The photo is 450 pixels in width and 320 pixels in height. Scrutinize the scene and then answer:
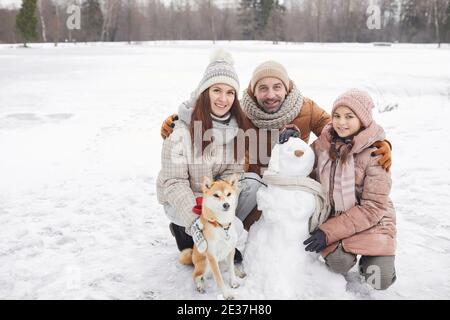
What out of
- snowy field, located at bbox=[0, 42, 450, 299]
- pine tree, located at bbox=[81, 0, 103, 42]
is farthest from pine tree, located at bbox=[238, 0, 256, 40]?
snowy field, located at bbox=[0, 42, 450, 299]

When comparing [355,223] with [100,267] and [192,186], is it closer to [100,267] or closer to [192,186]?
[192,186]

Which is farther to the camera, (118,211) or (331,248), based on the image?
(118,211)

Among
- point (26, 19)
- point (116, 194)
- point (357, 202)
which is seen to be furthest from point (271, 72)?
point (26, 19)

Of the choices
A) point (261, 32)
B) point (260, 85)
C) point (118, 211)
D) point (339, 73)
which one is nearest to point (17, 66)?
point (339, 73)

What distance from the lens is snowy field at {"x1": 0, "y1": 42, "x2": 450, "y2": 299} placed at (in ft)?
9.58

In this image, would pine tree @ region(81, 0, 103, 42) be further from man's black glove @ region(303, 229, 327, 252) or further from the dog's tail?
man's black glove @ region(303, 229, 327, 252)

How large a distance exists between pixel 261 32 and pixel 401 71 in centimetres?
3180

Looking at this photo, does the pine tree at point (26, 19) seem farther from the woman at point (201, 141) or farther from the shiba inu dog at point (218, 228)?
the shiba inu dog at point (218, 228)

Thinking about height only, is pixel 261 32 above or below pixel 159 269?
above

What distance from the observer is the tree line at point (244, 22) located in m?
39.0

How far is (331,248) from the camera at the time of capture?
2729 mm

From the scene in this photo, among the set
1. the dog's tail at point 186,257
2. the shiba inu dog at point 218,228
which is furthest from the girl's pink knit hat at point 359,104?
the dog's tail at point 186,257

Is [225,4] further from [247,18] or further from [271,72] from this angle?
[271,72]

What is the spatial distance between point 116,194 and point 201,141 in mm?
2344
